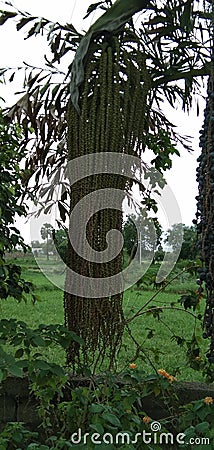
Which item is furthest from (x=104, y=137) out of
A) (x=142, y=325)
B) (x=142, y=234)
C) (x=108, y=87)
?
(x=142, y=325)

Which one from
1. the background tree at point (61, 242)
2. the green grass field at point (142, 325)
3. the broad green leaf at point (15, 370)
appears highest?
the background tree at point (61, 242)

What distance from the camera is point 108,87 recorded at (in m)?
1.22

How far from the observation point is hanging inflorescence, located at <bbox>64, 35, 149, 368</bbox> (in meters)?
1.20

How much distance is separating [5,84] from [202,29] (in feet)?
1.76

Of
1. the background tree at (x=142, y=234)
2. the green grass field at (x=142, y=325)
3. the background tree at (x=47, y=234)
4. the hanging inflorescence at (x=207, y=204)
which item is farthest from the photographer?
the green grass field at (x=142, y=325)

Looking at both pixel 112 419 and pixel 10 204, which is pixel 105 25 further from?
pixel 112 419

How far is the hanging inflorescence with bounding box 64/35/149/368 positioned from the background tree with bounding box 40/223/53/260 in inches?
11.0

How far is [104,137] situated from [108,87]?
0.37ft

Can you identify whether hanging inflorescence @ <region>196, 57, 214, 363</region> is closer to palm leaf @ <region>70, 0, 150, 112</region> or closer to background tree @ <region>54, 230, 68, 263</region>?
palm leaf @ <region>70, 0, 150, 112</region>

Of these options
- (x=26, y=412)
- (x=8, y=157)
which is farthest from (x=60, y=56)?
(x=26, y=412)

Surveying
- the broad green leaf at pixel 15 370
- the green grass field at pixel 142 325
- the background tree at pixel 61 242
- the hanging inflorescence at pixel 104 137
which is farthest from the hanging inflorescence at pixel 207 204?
the green grass field at pixel 142 325

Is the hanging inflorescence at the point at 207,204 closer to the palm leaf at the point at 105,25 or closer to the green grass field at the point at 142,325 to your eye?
the palm leaf at the point at 105,25

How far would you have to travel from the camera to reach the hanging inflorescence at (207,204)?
1.02m

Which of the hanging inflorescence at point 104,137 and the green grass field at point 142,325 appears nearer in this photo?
the hanging inflorescence at point 104,137
